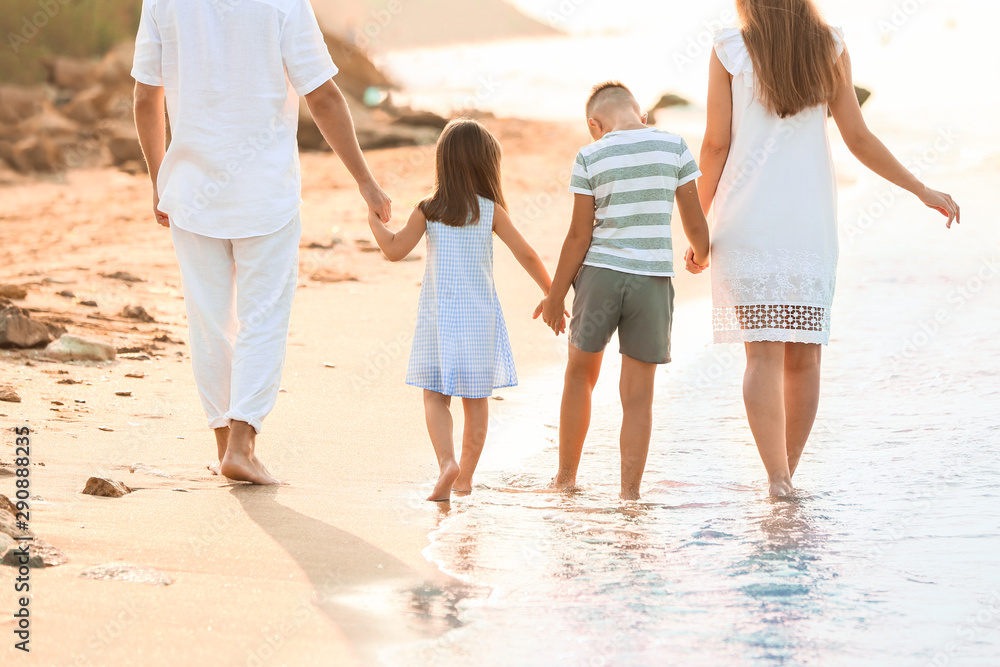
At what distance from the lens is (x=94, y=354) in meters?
4.76

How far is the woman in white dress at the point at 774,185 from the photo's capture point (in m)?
3.38

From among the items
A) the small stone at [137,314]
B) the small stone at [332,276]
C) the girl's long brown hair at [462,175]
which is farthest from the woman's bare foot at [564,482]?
the small stone at [332,276]

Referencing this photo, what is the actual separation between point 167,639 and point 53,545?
0.59 meters

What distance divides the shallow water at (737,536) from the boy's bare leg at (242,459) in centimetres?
61

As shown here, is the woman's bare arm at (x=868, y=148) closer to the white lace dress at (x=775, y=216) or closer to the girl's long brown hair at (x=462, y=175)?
the white lace dress at (x=775, y=216)

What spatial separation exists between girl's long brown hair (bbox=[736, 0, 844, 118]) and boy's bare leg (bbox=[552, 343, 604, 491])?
1018 millimetres

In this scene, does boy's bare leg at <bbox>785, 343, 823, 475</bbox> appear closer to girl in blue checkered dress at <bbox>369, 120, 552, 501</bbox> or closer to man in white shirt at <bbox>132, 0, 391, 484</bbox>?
girl in blue checkered dress at <bbox>369, 120, 552, 501</bbox>

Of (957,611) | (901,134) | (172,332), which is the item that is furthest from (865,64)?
(957,611)

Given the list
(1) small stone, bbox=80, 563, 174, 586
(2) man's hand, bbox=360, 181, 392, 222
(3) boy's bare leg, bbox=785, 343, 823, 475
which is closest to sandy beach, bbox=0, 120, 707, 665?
(1) small stone, bbox=80, 563, 174, 586

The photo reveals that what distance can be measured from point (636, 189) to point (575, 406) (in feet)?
2.50

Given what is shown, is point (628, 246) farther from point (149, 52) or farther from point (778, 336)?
point (149, 52)

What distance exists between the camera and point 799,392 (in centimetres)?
362

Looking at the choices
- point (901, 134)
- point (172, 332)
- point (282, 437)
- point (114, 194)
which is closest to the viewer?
point (282, 437)

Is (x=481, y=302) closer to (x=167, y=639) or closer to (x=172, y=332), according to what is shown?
(x=167, y=639)
